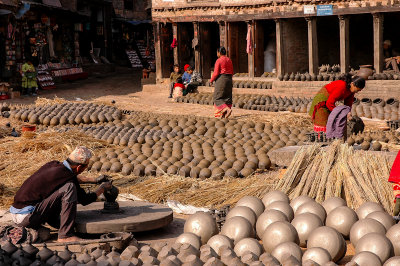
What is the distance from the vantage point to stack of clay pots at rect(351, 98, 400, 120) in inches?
564

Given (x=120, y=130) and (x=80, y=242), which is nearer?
(x=80, y=242)

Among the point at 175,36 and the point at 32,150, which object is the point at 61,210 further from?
the point at 175,36

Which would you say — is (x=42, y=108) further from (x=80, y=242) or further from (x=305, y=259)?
(x=305, y=259)

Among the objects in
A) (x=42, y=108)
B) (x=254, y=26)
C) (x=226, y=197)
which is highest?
(x=254, y=26)

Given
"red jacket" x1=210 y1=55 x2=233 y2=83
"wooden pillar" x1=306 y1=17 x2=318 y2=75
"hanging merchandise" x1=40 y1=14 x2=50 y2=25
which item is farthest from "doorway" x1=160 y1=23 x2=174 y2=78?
"red jacket" x1=210 y1=55 x2=233 y2=83

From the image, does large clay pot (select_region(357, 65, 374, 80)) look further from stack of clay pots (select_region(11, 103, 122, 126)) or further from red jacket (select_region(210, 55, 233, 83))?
stack of clay pots (select_region(11, 103, 122, 126))

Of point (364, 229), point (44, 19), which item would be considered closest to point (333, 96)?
point (364, 229)

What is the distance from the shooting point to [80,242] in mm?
5938

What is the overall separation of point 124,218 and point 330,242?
89.1 inches

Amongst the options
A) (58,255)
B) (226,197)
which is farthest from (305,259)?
(226,197)

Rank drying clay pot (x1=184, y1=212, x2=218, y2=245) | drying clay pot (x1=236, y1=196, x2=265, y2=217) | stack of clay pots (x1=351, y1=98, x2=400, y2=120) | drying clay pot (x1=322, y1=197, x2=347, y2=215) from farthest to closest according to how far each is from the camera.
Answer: stack of clay pots (x1=351, y1=98, x2=400, y2=120)
drying clay pot (x1=236, y1=196, x2=265, y2=217)
drying clay pot (x1=322, y1=197, x2=347, y2=215)
drying clay pot (x1=184, y1=212, x2=218, y2=245)

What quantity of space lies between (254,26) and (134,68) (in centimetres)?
1376

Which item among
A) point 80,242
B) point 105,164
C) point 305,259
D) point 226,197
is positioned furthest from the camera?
point 105,164

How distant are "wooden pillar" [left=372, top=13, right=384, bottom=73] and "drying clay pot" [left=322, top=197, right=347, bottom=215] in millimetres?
12570
